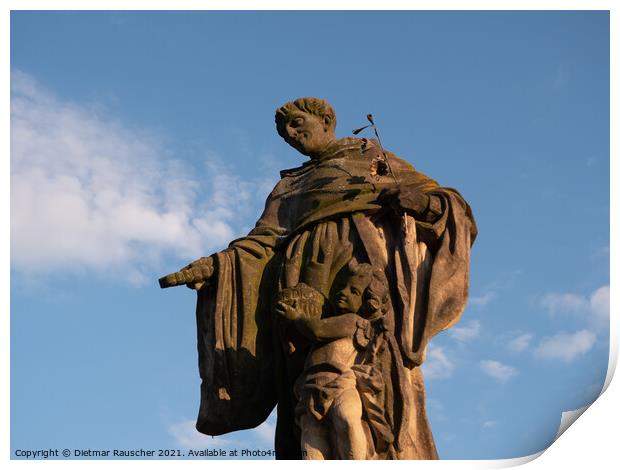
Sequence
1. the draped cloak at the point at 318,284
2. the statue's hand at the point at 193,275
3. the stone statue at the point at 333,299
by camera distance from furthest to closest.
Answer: the statue's hand at the point at 193,275 → the draped cloak at the point at 318,284 → the stone statue at the point at 333,299

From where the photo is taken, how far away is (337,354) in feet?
32.0

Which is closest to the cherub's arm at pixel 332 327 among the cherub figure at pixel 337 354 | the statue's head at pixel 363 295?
the cherub figure at pixel 337 354

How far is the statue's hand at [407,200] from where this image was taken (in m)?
10.4

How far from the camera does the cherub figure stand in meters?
9.47

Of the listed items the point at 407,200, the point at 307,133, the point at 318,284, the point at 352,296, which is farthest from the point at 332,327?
the point at 307,133

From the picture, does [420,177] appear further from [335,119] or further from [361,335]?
[361,335]

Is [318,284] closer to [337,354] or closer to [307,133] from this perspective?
[337,354]

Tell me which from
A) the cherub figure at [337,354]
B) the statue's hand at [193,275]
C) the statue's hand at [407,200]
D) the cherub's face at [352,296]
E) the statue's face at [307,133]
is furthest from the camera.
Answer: the statue's face at [307,133]

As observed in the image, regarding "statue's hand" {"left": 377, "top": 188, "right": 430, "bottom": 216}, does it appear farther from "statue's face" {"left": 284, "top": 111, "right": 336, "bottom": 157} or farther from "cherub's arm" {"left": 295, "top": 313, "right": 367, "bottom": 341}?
"statue's face" {"left": 284, "top": 111, "right": 336, "bottom": 157}

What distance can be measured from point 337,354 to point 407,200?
1524mm

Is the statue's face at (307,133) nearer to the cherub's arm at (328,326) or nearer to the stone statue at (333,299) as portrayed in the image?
the stone statue at (333,299)

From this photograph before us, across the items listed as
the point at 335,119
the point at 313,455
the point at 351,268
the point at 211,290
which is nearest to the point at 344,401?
the point at 313,455

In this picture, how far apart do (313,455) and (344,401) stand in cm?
49

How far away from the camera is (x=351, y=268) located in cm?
1009
